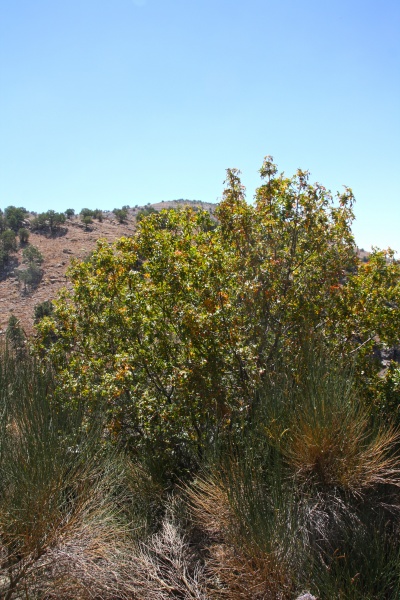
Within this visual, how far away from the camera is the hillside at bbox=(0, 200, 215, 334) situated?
2619 centimetres

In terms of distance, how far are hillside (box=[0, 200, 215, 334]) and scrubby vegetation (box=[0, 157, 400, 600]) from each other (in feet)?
52.8

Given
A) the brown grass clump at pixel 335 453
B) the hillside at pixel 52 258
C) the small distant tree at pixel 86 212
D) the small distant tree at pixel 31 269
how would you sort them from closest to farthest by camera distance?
the brown grass clump at pixel 335 453 → the hillside at pixel 52 258 → the small distant tree at pixel 31 269 → the small distant tree at pixel 86 212

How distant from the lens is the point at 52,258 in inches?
1234

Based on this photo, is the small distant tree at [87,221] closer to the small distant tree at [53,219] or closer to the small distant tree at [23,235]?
the small distant tree at [53,219]

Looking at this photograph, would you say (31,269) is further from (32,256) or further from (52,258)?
(52,258)

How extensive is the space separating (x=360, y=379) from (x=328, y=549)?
114 inches

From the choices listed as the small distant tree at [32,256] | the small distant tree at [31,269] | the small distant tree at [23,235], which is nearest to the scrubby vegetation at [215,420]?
the small distant tree at [31,269]

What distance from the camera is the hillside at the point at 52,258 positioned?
2619 cm

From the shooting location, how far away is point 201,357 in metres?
6.64

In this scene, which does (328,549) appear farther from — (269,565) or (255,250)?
(255,250)

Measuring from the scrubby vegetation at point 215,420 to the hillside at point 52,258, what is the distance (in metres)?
16.1

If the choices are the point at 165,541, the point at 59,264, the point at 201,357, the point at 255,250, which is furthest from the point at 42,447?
the point at 59,264

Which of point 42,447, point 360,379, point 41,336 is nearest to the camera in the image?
point 42,447

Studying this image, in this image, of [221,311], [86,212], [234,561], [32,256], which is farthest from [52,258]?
[234,561]
